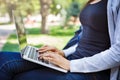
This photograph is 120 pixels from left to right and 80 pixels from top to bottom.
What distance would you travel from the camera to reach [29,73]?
1.19m

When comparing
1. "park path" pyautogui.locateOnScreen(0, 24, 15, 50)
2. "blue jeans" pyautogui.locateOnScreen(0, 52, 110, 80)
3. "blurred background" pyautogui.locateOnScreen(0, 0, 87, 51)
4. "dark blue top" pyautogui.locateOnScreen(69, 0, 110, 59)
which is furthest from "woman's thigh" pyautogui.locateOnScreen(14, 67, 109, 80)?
"park path" pyautogui.locateOnScreen(0, 24, 15, 50)

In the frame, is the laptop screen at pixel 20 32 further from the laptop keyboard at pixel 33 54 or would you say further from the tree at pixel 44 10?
the tree at pixel 44 10

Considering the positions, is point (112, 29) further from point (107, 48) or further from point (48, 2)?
point (48, 2)

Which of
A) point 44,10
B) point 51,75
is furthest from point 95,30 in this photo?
point 44,10

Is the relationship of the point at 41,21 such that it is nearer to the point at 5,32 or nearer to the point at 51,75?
the point at 5,32

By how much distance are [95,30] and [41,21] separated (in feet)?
6.42

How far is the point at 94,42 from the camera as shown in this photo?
124 centimetres

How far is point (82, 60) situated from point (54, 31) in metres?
2.02

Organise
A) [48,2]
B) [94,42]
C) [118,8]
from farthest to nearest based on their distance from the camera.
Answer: [48,2] < [94,42] < [118,8]

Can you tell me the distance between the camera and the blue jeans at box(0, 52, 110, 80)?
1156mm

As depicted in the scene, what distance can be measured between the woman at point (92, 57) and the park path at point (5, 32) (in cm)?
185

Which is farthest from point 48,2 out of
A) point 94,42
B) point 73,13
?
point 94,42

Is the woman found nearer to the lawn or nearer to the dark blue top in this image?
the dark blue top

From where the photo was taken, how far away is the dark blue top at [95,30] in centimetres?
120
